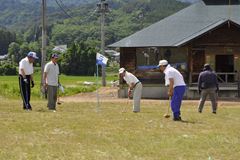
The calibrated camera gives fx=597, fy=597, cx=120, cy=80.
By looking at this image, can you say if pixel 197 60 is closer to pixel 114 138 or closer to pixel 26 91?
pixel 26 91

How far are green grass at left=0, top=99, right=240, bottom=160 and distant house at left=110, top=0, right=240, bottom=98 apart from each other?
17130 millimetres

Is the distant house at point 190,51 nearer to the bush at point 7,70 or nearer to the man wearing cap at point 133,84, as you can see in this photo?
the man wearing cap at point 133,84

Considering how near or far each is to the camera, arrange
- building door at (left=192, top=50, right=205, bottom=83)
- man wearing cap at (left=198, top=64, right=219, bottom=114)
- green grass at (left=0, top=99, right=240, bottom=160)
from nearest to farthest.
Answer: green grass at (left=0, top=99, right=240, bottom=160) → man wearing cap at (left=198, top=64, right=219, bottom=114) → building door at (left=192, top=50, right=205, bottom=83)

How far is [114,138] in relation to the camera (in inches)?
438

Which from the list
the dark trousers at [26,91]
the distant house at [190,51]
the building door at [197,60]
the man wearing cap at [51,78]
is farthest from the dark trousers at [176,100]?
the building door at [197,60]

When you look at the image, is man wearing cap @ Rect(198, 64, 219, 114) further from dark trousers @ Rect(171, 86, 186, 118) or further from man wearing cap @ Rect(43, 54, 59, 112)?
man wearing cap @ Rect(43, 54, 59, 112)

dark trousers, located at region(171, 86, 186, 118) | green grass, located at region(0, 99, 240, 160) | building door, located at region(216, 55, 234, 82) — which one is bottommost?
green grass, located at region(0, 99, 240, 160)

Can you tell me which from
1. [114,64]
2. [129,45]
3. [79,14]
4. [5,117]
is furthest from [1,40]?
[5,117]

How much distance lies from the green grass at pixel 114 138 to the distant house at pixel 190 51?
1713 centimetres

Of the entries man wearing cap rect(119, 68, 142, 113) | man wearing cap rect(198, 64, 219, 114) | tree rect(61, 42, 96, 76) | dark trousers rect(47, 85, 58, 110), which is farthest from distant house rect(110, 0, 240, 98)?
tree rect(61, 42, 96, 76)

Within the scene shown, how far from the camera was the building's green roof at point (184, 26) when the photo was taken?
3228cm

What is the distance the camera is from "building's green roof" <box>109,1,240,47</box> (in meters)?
32.3

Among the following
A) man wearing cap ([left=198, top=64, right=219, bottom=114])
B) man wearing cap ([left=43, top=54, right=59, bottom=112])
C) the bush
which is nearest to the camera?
man wearing cap ([left=43, top=54, right=59, bottom=112])

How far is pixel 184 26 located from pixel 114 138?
964 inches
